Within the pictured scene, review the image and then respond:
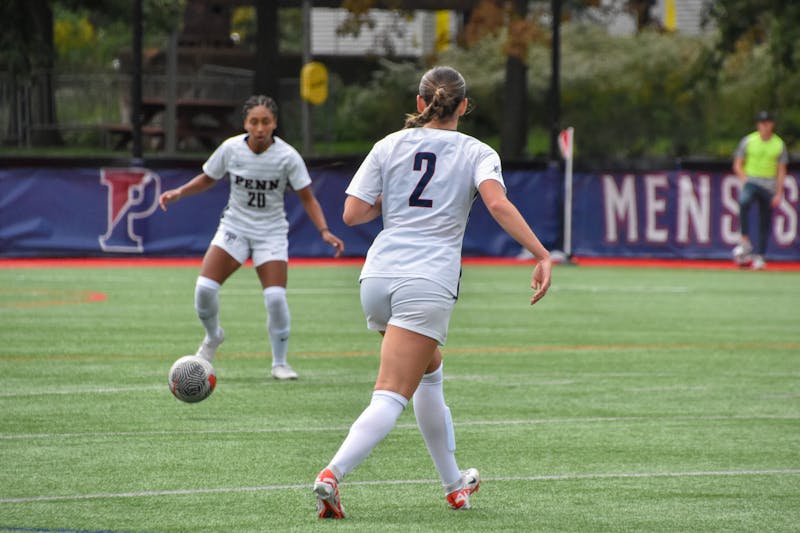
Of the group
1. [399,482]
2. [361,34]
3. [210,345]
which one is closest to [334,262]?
[210,345]

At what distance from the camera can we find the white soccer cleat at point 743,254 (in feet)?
81.7

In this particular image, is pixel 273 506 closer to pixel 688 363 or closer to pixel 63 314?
pixel 688 363

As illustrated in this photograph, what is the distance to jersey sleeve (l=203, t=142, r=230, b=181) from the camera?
1200 centimetres

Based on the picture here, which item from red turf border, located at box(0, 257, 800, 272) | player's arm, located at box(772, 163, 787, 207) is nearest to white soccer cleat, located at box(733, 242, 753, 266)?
red turf border, located at box(0, 257, 800, 272)

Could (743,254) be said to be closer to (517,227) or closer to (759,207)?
(759,207)

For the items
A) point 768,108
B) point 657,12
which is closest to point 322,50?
point 657,12

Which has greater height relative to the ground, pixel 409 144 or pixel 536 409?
pixel 409 144

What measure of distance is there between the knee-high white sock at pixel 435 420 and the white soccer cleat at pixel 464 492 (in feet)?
0.44

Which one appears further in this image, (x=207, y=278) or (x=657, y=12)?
(x=657, y=12)

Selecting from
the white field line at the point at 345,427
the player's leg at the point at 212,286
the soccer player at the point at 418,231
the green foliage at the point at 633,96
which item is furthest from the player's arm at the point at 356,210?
the green foliage at the point at 633,96

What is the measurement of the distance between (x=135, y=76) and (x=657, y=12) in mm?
38693

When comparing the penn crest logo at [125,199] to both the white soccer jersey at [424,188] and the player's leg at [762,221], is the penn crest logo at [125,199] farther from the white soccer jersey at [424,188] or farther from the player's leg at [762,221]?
the white soccer jersey at [424,188]

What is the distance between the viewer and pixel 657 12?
6206cm

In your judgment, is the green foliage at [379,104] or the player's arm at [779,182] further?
the green foliage at [379,104]
